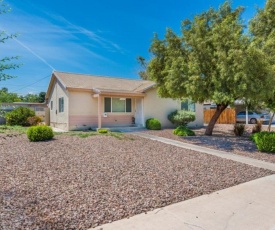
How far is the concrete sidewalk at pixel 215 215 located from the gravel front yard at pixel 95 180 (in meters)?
0.25

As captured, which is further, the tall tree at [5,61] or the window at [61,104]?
the window at [61,104]

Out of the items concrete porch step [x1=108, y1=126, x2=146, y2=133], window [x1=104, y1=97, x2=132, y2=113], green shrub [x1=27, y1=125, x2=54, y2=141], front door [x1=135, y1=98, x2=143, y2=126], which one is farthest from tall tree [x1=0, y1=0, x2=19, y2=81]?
front door [x1=135, y1=98, x2=143, y2=126]

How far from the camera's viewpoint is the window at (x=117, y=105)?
1702cm

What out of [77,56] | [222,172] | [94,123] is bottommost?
[222,172]

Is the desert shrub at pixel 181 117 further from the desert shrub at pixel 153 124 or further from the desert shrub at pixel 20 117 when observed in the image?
the desert shrub at pixel 20 117

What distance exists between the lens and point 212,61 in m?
10.8

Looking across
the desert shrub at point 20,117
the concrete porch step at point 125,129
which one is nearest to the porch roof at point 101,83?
the concrete porch step at point 125,129

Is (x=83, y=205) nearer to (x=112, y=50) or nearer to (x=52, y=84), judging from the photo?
(x=52, y=84)

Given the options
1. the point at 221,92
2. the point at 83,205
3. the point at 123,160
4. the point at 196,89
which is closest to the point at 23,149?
the point at 123,160

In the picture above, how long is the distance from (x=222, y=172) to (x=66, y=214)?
4.50 metres

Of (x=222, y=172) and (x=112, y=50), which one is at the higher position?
(x=112, y=50)

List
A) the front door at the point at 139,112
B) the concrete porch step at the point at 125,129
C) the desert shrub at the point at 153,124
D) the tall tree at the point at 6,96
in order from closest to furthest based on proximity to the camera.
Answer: the tall tree at the point at 6,96, the concrete porch step at the point at 125,129, the desert shrub at the point at 153,124, the front door at the point at 139,112

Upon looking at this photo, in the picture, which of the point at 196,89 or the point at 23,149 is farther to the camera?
the point at 196,89

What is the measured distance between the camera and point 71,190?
450 centimetres
